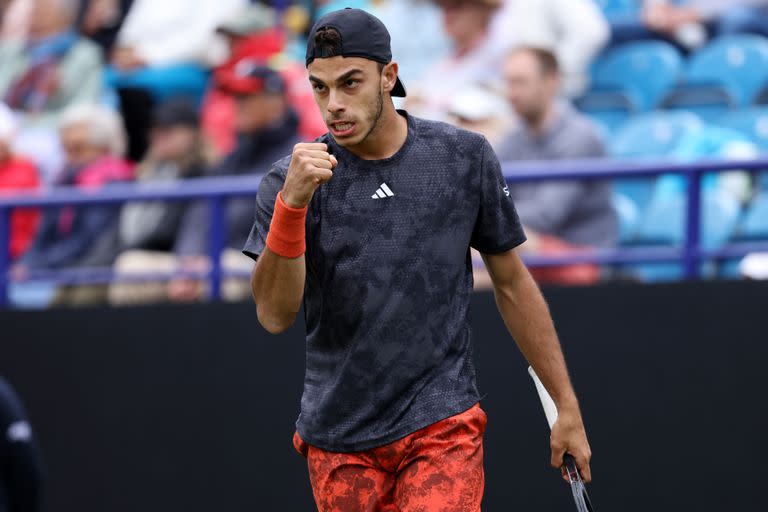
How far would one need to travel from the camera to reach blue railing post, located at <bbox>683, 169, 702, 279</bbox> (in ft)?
21.9

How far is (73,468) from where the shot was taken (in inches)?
316

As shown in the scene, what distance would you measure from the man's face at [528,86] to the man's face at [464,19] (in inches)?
29.6

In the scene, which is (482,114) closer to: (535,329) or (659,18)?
(659,18)

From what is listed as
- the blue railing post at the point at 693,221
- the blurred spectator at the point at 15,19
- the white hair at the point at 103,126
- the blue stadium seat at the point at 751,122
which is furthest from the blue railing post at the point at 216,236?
the blurred spectator at the point at 15,19

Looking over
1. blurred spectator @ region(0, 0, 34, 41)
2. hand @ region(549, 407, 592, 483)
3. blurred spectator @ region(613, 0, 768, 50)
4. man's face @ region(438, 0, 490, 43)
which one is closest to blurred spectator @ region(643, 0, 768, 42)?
blurred spectator @ region(613, 0, 768, 50)

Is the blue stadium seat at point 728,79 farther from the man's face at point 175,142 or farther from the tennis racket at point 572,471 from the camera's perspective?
the tennis racket at point 572,471

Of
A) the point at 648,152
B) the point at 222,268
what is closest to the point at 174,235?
the point at 222,268

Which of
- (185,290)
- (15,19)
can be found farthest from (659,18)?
(15,19)

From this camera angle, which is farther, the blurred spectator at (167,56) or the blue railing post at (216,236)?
the blurred spectator at (167,56)

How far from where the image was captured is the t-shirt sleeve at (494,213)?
12.9 feet

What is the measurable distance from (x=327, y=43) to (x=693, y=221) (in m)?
3.39

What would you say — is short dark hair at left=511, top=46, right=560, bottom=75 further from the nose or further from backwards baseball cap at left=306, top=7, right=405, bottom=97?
the nose

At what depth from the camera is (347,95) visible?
3.71m

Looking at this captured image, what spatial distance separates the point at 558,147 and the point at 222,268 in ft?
6.25
